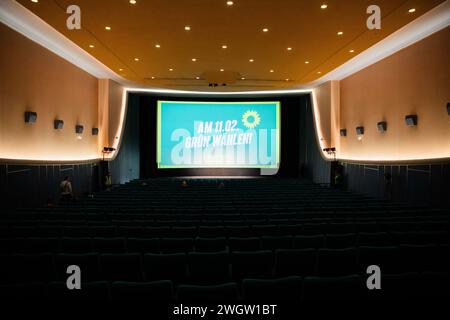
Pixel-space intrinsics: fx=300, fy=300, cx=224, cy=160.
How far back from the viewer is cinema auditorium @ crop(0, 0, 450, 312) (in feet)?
11.1

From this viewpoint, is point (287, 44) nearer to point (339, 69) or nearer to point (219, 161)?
point (339, 69)

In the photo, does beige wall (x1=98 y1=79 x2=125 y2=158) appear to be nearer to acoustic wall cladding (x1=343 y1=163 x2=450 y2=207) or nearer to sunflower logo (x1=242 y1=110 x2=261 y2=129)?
sunflower logo (x1=242 y1=110 x2=261 y2=129)

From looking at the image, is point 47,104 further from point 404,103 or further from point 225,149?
point 404,103

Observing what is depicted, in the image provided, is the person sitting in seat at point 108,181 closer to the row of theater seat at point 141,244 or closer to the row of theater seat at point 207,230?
the row of theater seat at point 207,230

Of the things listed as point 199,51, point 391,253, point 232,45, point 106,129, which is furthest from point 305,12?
point 106,129

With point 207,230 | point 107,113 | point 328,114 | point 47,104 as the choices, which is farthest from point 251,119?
point 207,230

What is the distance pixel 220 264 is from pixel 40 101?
966 centimetres

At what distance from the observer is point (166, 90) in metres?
18.7

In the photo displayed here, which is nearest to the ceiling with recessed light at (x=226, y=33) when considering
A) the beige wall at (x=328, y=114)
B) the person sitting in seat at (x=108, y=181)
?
the beige wall at (x=328, y=114)

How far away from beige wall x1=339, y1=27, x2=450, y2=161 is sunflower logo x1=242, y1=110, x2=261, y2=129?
677 centimetres

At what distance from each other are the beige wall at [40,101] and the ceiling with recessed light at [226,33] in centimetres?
136

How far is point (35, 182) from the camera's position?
934 centimetres

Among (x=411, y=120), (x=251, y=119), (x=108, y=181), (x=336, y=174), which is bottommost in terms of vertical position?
(x=108, y=181)

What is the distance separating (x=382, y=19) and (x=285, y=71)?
232 inches
